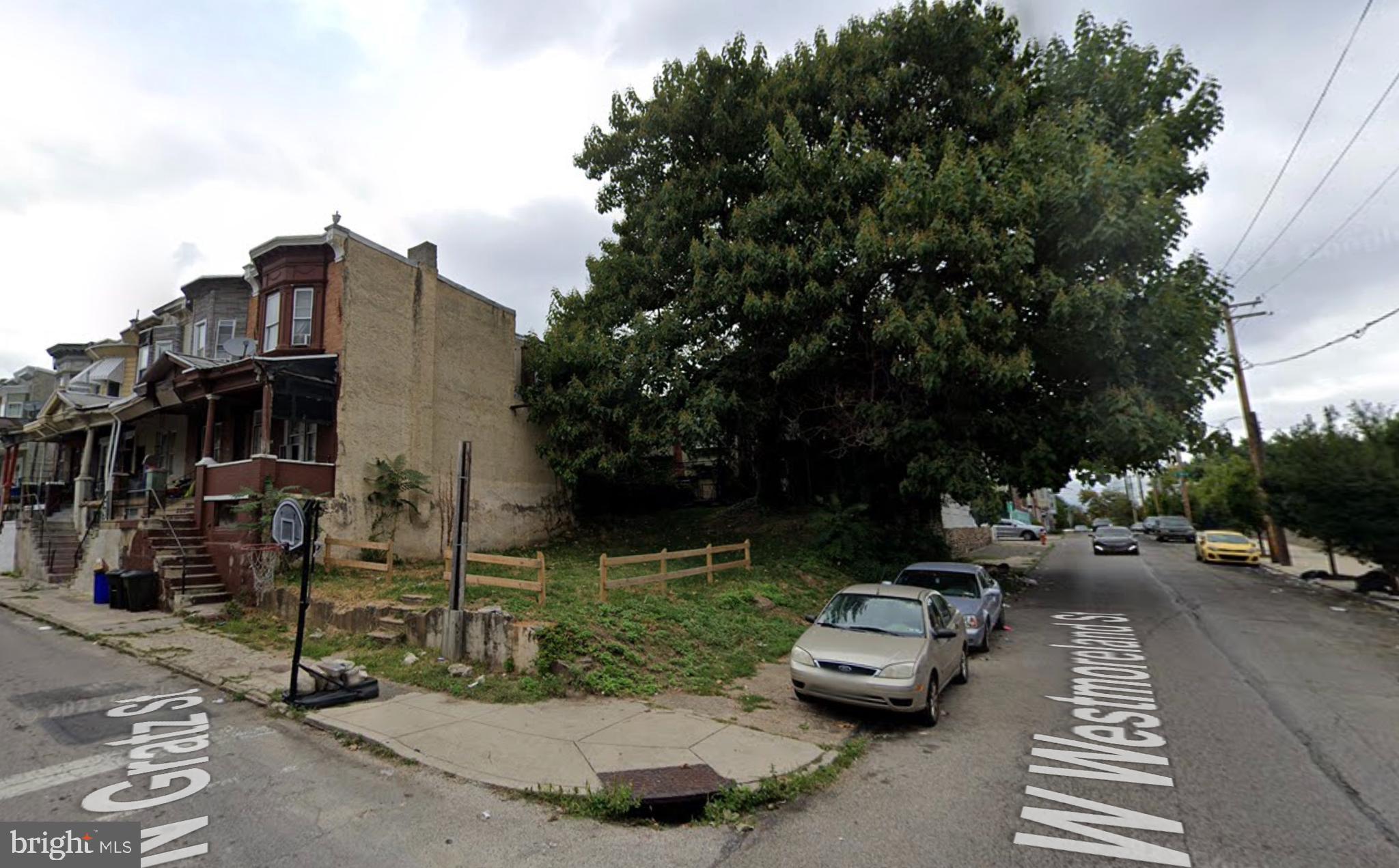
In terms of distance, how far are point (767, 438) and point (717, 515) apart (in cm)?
343

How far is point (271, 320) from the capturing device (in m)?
17.9

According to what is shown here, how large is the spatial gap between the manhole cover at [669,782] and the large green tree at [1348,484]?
18598mm

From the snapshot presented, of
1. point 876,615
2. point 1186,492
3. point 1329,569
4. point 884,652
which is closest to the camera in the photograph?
point 884,652

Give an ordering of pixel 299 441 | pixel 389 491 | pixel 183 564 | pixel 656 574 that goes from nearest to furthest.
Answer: pixel 656 574, pixel 183 564, pixel 389 491, pixel 299 441

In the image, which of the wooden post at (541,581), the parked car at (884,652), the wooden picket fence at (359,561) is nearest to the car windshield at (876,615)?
the parked car at (884,652)

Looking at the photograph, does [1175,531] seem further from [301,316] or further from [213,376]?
[213,376]

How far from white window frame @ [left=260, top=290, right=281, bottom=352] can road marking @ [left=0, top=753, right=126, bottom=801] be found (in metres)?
13.8

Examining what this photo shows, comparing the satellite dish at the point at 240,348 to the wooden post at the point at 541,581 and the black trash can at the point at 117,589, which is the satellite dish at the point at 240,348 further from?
the wooden post at the point at 541,581

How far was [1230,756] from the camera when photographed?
20.0 feet

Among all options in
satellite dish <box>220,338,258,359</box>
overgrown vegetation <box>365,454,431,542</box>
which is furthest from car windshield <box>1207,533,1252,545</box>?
satellite dish <box>220,338,258,359</box>

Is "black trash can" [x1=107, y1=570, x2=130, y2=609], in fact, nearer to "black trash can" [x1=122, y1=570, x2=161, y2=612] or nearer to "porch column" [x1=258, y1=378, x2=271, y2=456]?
"black trash can" [x1=122, y1=570, x2=161, y2=612]

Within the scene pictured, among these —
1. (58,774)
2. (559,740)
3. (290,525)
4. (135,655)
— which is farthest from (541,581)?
(135,655)

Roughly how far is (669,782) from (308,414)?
1538 cm

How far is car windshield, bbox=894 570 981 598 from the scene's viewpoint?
11797 mm
